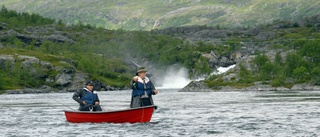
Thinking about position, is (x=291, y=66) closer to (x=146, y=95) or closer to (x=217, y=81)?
(x=217, y=81)

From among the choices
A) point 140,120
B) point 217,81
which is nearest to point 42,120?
point 140,120

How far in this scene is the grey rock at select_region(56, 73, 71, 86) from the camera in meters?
194

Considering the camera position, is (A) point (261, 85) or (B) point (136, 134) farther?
(A) point (261, 85)

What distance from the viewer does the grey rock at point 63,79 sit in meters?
194

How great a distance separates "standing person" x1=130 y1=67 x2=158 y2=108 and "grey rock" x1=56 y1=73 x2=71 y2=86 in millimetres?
151738

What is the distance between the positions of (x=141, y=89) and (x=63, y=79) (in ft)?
508

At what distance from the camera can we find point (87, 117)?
45.9 m

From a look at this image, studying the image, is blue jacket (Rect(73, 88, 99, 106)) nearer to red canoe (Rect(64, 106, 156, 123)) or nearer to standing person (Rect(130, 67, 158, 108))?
red canoe (Rect(64, 106, 156, 123))

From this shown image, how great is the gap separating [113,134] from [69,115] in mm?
9395

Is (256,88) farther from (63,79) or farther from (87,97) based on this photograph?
(87,97)

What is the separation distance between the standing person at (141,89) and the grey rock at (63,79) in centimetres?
15174

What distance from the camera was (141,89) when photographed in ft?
146

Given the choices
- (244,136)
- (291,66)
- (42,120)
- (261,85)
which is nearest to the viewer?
(244,136)

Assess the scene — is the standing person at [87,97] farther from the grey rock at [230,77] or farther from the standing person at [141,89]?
the grey rock at [230,77]
